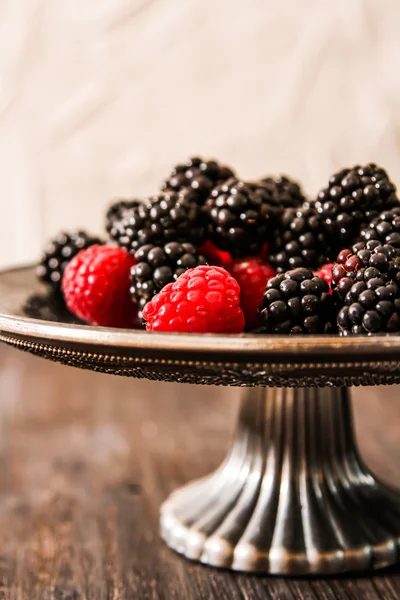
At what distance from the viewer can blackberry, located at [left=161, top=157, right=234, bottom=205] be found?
2.40 feet

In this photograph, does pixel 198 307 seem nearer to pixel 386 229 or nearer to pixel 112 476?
pixel 386 229

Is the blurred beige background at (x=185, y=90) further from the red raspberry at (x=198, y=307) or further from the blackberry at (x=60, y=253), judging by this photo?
the red raspberry at (x=198, y=307)

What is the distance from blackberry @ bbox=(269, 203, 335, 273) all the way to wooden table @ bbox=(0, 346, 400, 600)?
29 centimetres

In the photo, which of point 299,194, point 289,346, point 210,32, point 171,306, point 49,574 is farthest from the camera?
point 210,32

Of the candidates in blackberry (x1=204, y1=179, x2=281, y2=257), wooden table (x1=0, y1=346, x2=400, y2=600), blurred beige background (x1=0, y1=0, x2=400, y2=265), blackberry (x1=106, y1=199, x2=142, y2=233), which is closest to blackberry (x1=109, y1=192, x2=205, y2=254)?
blackberry (x1=204, y1=179, x2=281, y2=257)

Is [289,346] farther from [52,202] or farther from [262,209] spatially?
[52,202]

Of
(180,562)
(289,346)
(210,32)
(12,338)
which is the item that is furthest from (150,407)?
(210,32)

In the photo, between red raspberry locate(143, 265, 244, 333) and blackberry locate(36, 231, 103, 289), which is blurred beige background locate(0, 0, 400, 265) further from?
red raspberry locate(143, 265, 244, 333)

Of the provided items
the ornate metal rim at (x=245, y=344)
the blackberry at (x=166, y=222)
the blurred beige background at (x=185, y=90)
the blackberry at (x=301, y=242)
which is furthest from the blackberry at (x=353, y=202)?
the blurred beige background at (x=185, y=90)

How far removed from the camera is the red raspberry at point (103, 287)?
72 centimetres

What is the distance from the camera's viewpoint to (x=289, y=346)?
462 millimetres

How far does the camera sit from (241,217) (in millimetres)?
679

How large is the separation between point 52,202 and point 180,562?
4.46 feet

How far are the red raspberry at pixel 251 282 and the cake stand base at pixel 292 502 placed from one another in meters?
0.10
